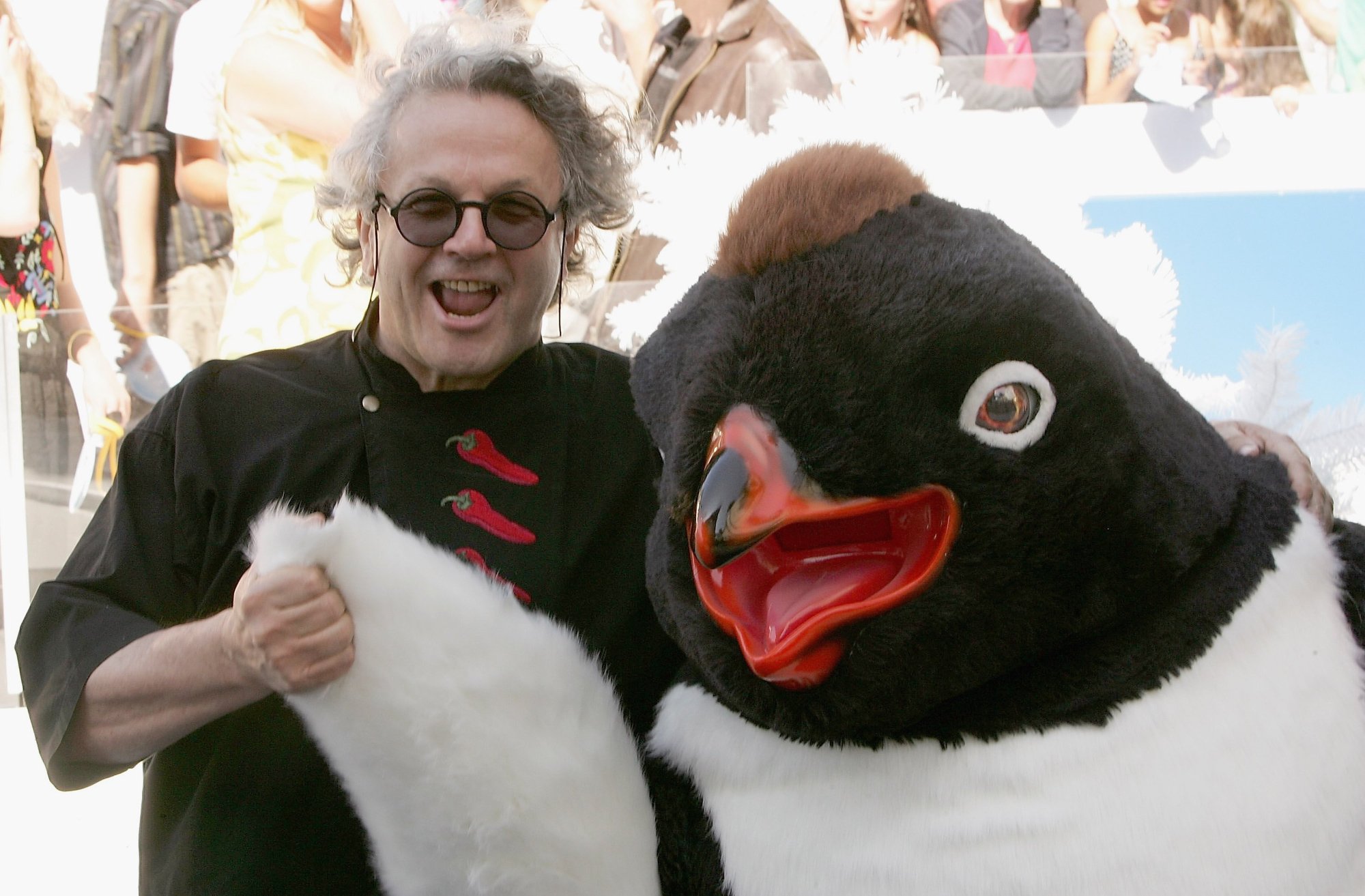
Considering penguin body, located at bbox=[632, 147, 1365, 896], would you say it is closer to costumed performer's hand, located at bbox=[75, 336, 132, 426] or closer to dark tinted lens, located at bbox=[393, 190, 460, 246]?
dark tinted lens, located at bbox=[393, 190, 460, 246]

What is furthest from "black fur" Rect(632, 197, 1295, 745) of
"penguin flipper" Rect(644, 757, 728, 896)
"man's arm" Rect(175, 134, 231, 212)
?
"man's arm" Rect(175, 134, 231, 212)

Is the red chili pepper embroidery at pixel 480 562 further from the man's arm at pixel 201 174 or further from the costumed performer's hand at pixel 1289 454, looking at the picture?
the man's arm at pixel 201 174

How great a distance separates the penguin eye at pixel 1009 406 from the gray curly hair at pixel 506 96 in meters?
0.66

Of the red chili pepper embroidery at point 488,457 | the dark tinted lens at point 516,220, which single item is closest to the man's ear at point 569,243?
the dark tinted lens at point 516,220

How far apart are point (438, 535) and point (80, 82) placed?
2894mm

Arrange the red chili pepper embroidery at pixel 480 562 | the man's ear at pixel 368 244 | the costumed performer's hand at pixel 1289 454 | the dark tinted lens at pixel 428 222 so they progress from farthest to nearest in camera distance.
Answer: the man's ear at pixel 368 244 < the dark tinted lens at pixel 428 222 < the red chili pepper embroidery at pixel 480 562 < the costumed performer's hand at pixel 1289 454

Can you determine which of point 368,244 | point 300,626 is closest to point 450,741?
point 300,626

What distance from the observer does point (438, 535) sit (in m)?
1.02

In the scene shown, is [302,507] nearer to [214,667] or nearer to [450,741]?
[214,667]

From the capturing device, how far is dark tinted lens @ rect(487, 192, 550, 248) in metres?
1.05

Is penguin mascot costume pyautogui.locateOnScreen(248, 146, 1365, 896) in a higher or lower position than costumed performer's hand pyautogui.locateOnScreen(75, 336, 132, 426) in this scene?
higher

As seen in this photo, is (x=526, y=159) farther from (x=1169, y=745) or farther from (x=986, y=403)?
(x=1169, y=745)

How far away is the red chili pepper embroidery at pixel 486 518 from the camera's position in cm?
103

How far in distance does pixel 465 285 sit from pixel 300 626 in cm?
47
